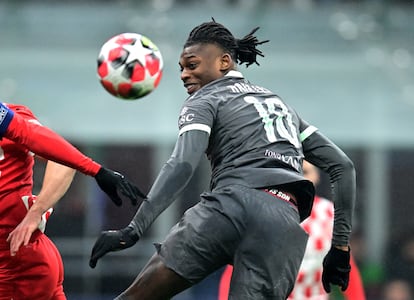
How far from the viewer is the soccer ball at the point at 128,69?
23.0 ft

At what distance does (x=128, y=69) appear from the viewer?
7.00m

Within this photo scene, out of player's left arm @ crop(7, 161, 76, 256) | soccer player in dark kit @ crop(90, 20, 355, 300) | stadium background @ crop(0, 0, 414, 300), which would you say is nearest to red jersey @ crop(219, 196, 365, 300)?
player's left arm @ crop(7, 161, 76, 256)

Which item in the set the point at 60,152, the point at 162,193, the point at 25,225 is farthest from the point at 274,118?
the point at 25,225

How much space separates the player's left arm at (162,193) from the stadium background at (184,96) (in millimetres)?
7503

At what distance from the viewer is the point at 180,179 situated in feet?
17.5

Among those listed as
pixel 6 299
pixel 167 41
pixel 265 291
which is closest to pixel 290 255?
pixel 265 291

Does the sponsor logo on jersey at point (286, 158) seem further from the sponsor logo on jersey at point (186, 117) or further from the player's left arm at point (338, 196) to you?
the sponsor logo on jersey at point (186, 117)

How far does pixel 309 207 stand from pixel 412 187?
30.4ft

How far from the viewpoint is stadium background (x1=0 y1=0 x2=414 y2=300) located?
13.4 metres

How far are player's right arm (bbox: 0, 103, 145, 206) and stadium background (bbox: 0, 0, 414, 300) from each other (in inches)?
290

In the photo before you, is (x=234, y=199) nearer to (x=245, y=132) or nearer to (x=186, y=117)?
(x=245, y=132)

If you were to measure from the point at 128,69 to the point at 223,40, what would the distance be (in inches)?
49.7

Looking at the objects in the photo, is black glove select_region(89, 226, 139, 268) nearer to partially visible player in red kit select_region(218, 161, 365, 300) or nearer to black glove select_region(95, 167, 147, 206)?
black glove select_region(95, 167, 147, 206)

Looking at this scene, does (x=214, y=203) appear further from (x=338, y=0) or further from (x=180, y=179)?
(x=338, y=0)
